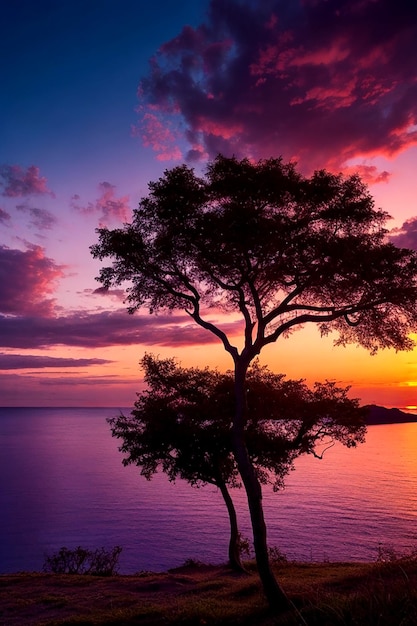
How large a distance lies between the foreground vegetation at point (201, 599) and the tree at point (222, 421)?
6.33 meters

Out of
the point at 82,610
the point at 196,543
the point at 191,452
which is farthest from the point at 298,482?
the point at 82,610

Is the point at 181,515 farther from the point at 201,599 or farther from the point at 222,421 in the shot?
the point at 201,599

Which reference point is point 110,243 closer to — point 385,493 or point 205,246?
point 205,246

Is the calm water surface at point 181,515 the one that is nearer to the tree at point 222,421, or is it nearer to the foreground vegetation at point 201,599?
the tree at point 222,421

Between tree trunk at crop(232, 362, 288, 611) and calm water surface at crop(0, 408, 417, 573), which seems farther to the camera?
calm water surface at crop(0, 408, 417, 573)

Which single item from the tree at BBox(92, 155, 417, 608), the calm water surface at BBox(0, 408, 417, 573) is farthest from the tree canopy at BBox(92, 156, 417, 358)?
the calm water surface at BBox(0, 408, 417, 573)

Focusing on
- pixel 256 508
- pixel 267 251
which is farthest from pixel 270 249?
pixel 256 508

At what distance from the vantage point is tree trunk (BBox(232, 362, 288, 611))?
14219 mm

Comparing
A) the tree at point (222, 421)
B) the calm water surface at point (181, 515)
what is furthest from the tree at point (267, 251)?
the calm water surface at point (181, 515)

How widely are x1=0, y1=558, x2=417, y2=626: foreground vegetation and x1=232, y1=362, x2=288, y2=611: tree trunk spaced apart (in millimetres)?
494

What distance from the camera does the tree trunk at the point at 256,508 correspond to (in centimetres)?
1422

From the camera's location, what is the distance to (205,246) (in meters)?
17.5

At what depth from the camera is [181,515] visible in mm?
68250

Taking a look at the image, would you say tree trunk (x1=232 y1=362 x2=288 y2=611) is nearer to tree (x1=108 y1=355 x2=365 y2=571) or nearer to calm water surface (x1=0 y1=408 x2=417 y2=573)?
tree (x1=108 y1=355 x2=365 y2=571)
